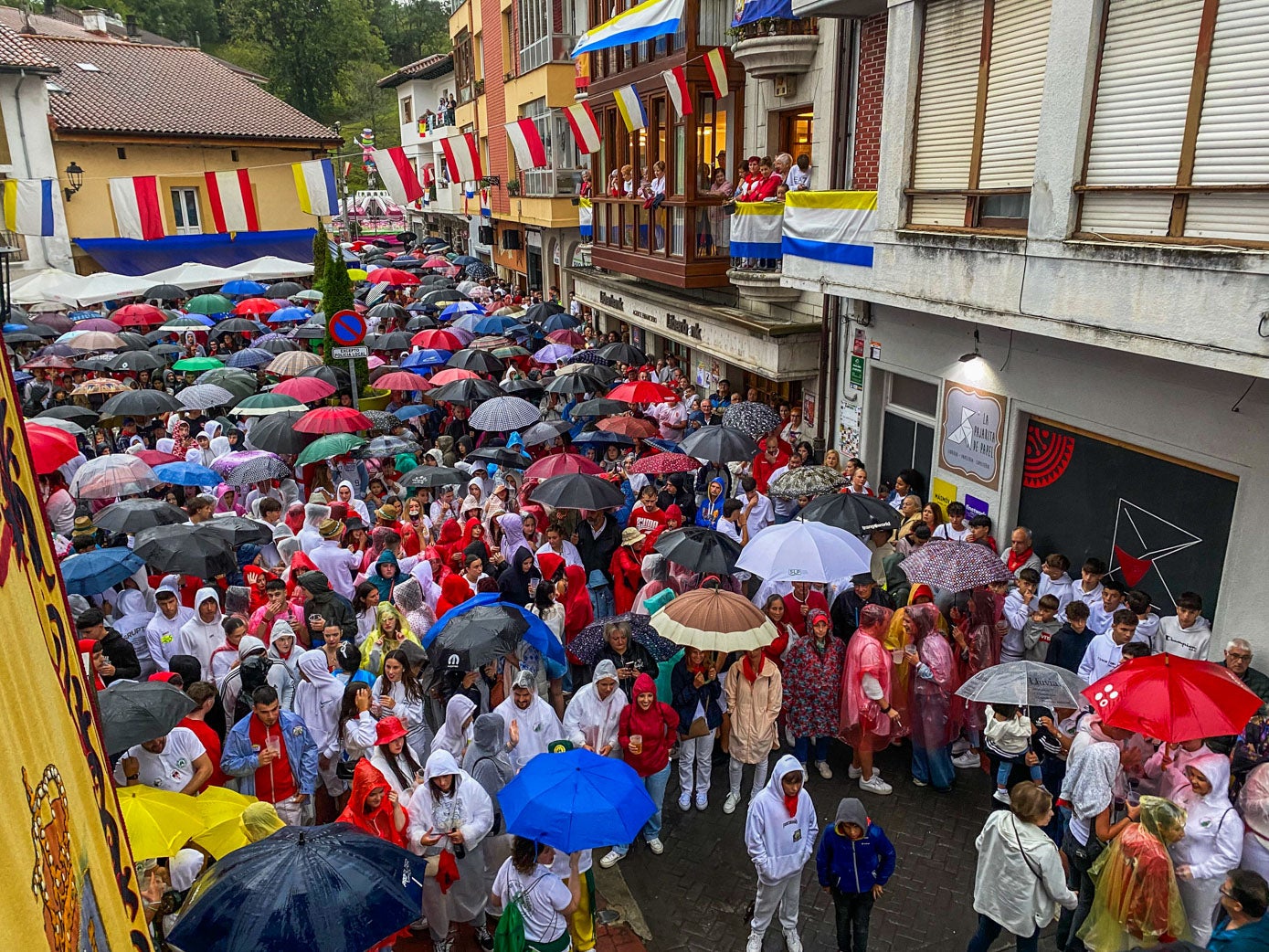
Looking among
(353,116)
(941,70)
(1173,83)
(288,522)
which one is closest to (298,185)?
(288,522)

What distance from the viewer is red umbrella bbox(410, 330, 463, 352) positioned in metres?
19.2

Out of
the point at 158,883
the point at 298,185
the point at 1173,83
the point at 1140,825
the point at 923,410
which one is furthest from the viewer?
the point at 298,185

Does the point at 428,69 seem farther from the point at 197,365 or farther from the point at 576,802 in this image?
the point at 576,802

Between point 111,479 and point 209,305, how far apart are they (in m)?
15.5

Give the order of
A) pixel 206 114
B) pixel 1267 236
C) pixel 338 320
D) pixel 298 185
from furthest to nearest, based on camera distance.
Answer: pixel 206 114 < pixel 298 185 < pixel 338 320 < pixel 1267 236

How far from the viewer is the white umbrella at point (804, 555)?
7602 mm

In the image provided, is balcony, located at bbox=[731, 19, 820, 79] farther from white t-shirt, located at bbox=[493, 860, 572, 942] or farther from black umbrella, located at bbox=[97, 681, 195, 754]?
white t-shirt, located at bbox=[493, 860, 572, 942]

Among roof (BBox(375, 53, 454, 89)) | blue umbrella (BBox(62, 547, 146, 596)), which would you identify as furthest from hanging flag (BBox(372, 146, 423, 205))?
roof (BBox(375, 53, 454, 89))

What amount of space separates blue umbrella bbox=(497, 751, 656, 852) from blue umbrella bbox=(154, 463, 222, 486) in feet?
24.7

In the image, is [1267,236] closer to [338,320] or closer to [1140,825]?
[1140,825]

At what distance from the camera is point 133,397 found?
14.1 meters

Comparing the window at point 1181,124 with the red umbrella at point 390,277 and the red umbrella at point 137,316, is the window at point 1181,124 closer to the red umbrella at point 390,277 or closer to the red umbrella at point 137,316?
the red umbrella at point 137,316

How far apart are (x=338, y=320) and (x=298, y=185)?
714 cm

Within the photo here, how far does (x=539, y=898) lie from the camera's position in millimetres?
5184
